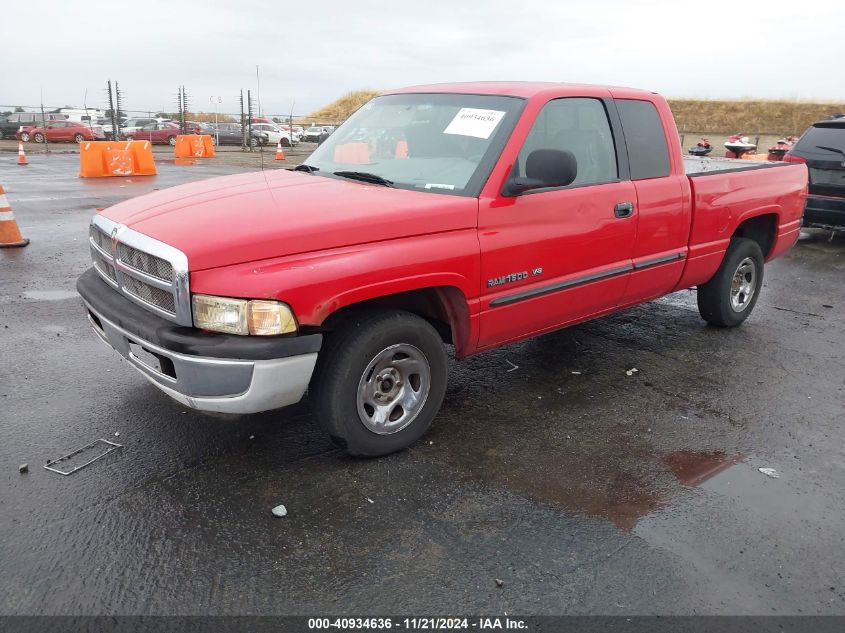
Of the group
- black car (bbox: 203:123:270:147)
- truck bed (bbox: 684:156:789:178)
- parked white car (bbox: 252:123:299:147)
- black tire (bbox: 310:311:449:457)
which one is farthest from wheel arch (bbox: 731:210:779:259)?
parked white car (bbox: 252:123:299:147)

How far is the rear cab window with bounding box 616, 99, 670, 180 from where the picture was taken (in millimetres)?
4582

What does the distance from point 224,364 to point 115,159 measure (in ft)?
54.2

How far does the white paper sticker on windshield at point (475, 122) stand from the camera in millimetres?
3915

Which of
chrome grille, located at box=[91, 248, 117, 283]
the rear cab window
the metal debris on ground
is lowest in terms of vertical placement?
the metal debris on ground

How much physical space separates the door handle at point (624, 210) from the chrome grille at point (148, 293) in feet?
8.95

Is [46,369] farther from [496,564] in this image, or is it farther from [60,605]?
[496,564]

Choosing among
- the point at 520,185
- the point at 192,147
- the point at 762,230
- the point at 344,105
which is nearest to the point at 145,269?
the point at 520,185

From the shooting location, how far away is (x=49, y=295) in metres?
6.26

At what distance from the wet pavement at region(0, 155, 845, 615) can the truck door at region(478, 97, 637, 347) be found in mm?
644

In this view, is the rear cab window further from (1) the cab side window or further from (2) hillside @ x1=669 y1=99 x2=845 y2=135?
(2) hillside @ x1=669 y1=99 x2=845 y2=135

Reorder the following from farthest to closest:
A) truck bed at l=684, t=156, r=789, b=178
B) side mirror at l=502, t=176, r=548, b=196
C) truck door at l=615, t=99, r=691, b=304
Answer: truck bed at l=684, t=156, r=789, b=178 → truck door at l=615, t=99, r=691, b=304 → side mirror at l=502, t=176, r=548, b=196

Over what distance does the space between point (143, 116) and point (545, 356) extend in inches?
1530

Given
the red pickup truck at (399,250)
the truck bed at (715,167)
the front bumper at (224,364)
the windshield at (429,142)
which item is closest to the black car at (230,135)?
the truck bed at (715,167)

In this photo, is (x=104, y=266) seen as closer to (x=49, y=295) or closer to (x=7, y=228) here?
(x=49, y=295)
